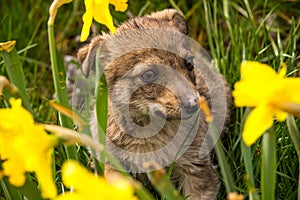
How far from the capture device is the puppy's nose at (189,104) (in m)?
2.55

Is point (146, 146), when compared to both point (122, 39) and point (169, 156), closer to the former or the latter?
point (169, 156)

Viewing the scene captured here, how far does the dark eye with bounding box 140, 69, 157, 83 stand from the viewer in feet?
9.09

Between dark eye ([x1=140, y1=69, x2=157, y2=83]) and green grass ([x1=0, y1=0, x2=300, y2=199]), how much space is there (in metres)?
0.47

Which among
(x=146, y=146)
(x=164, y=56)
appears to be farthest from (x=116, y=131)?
(x=164, y=56)

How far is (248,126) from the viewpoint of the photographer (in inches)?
55.0

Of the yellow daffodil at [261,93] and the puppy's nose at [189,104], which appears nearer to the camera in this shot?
the yellow daffodil at [261,93]

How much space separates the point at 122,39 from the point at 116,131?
396 millimetres

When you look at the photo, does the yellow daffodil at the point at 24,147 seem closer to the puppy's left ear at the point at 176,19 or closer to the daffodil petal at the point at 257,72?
the daffodil petal at the point at 257,72

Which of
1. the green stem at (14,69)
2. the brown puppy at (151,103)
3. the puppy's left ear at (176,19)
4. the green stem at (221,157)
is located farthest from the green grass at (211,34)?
the green stem at (221,157)

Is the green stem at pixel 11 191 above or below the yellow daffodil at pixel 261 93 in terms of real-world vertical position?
below

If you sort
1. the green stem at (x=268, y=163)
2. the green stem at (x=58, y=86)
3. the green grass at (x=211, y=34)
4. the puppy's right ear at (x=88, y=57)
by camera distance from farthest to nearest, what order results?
the green grass at (x=211, y=34), the puppy's right ear at (x=88, y=57), the green stem at (x=58, y=86), the green stem at (x=268, y=163)

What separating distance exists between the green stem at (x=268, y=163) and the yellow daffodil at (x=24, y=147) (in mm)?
614

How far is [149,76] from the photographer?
9.13ft

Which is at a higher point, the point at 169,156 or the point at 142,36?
the point at 142,36
